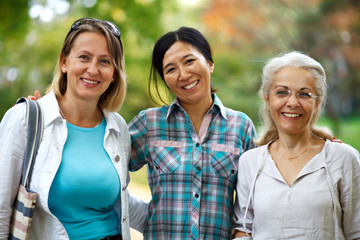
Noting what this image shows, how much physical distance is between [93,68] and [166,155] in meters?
0.66

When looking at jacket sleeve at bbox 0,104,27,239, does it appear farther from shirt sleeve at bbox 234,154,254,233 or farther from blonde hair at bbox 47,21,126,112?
shirt sleeve at bbox 234,154,254,233

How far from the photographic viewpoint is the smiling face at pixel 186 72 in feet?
7.91

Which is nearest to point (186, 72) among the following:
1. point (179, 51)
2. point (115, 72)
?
point (179, 51)

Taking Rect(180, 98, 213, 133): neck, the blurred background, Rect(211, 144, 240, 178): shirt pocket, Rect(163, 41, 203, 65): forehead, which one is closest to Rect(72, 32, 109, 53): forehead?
Rect(163, 41, 203, 65): forehead

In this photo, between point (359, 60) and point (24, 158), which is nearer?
point (24, 158)

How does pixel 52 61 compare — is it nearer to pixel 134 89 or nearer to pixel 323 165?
pixel 134 89

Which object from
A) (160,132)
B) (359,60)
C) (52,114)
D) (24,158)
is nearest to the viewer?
(24,158)

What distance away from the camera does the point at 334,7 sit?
9789 mm

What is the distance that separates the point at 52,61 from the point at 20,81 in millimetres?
1843

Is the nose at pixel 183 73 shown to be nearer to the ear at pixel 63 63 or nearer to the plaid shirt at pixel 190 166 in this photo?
the plaid shirt at pixel 190 166

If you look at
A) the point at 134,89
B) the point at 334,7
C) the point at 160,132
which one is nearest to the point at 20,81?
the point at 134,89

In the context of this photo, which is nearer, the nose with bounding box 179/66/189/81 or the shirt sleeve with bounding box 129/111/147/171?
the nose with bounding box 179/66/189/81

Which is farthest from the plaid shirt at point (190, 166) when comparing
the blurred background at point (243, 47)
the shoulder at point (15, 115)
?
the blurred background at point (243, 47)

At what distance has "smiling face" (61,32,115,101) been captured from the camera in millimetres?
2156
